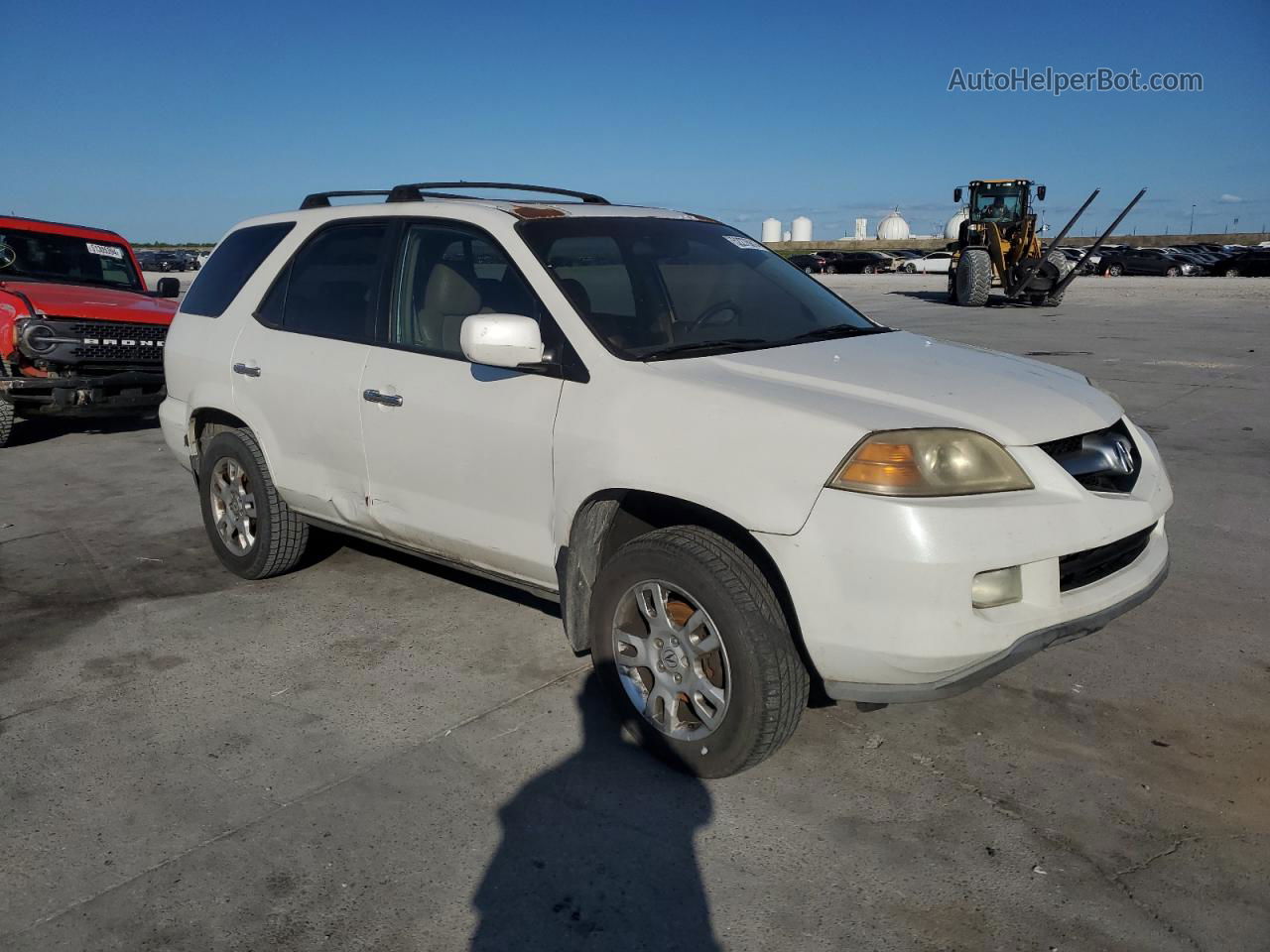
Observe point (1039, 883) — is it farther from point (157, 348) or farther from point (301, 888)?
point (157, 348)

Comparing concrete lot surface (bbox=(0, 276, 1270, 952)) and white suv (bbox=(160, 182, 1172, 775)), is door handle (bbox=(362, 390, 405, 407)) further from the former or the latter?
concrete lot surface (bbox=(0, 276, 1270, 952))

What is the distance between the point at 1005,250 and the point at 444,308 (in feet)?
76.6

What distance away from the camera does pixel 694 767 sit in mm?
3299

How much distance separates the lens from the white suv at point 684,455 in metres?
2.93

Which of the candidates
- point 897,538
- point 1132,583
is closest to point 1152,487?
point 1132,583

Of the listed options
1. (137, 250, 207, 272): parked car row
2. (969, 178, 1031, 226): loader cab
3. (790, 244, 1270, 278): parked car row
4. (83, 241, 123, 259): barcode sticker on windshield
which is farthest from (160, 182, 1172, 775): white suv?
(137, 250, 207, 272): parked car row

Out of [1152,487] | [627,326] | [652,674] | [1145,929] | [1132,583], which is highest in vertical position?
[627,326]

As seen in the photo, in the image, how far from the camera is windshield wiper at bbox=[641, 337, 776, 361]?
360cm

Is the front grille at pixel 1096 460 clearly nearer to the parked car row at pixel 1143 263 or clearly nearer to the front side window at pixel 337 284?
the front side window at pixel 337 284

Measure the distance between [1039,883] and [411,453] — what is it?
8.54 feet

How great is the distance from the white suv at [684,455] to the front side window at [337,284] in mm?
14

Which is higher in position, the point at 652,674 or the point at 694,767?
the point at 652,674

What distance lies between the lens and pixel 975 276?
24.7 meters

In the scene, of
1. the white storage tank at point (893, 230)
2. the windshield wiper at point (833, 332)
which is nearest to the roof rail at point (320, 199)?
the windshield wiper at point (833, 332)
